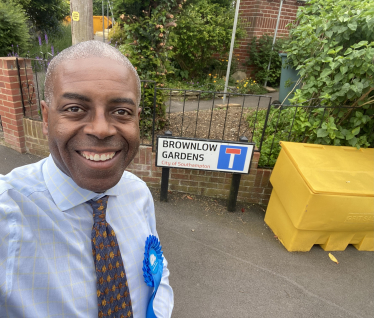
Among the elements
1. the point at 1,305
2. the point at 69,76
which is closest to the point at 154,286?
the point at 1,305

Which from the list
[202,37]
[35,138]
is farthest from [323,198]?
[202,37]

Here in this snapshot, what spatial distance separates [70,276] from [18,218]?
0.95 ft

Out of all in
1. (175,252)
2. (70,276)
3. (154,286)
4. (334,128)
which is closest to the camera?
(70,276)

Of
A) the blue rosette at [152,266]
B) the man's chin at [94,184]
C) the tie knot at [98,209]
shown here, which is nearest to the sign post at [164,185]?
the blue rosette at [152,266]

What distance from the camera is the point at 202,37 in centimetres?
823

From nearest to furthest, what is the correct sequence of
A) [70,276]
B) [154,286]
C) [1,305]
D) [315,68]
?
[1,305] < [70,276] < [154,286] < [315,68]

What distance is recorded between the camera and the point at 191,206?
3855 millimetres

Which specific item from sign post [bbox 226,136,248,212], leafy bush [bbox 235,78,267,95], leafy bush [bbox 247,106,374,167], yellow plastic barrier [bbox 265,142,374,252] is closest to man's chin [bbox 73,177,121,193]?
yellow plastic barrier [bbox 265,142,374,252]

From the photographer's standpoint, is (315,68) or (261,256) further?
(315,68)

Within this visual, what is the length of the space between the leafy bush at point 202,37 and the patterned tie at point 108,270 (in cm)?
771

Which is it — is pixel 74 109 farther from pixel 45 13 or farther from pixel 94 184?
pixel 45 13

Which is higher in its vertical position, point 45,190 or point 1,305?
point 45,190

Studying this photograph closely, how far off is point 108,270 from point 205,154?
2482 mm

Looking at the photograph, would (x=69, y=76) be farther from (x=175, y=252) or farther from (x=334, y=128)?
(x=334, y=128)
